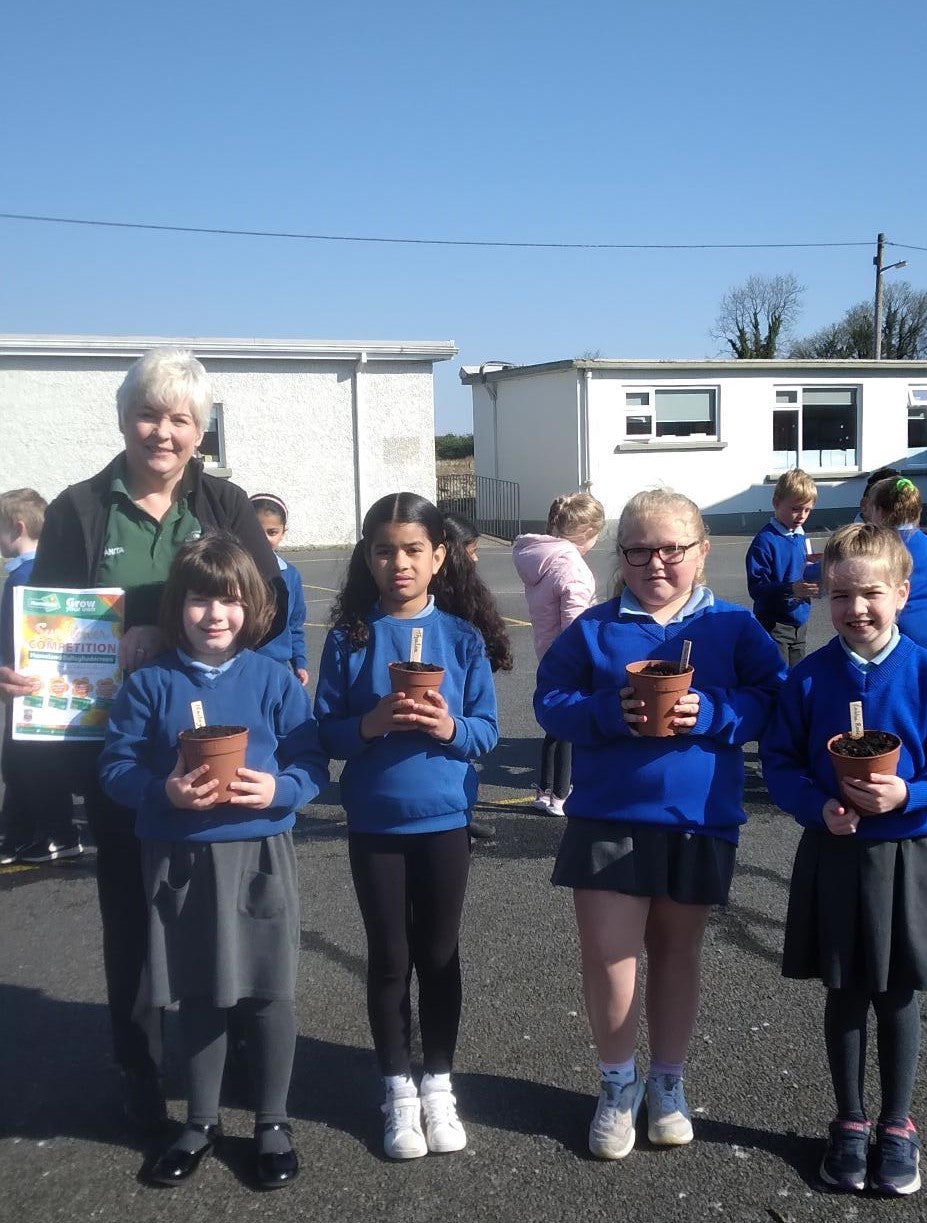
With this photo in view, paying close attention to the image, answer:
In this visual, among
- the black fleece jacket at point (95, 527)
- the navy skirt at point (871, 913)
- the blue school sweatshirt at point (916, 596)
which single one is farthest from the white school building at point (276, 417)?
the navy skirt at point (871, 913)

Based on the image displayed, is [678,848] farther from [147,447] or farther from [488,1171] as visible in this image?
[147,447]

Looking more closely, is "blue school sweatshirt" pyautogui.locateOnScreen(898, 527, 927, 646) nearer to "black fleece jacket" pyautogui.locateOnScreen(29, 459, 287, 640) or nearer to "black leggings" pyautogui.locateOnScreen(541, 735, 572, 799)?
"black leggings" pyautogui.locateOnScreen(541, 735, 572, 799)

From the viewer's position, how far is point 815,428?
26.7 metres

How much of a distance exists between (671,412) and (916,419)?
286 inches

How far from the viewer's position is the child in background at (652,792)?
112 inches

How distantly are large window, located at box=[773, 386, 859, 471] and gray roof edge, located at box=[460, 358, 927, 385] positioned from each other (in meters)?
0.56

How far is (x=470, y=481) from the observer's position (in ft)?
89.2

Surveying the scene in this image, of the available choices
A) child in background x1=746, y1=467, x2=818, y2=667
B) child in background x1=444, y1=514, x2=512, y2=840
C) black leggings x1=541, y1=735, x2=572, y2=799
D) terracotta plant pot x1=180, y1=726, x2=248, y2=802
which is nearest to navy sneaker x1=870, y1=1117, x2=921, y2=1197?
child in background x1=444, y1=514, x2=512, y2=840

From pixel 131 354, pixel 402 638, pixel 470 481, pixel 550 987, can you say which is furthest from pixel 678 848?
pixel 470 481

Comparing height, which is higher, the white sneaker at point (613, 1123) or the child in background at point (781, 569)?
the child in background at point (781, 569)

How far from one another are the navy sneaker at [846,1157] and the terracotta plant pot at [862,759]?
85cm

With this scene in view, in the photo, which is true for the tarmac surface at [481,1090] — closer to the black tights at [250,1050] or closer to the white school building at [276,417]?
the black tights at [250,1050]

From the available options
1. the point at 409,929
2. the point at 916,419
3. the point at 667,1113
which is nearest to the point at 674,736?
the point at 409,929

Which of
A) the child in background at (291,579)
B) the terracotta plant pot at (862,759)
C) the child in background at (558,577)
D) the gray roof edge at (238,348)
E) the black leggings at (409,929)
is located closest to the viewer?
the terracotta plant pot at (862,759)
